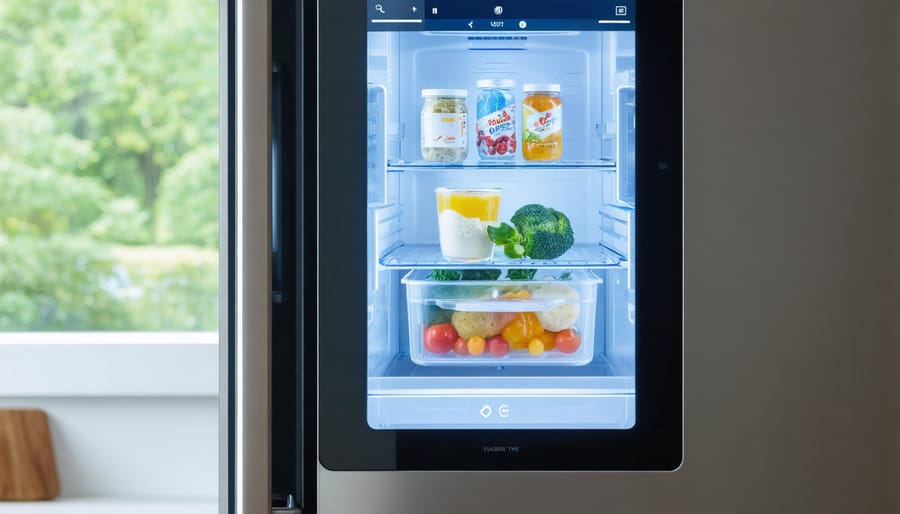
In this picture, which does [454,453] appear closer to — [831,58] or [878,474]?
[878,474]

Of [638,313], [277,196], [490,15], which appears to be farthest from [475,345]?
[490,15]

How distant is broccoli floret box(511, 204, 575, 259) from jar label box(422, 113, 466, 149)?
6.5 inches

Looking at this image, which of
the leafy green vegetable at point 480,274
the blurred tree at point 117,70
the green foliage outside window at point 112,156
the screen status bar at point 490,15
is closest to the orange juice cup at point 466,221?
the leafy green vegetable at point 480,274

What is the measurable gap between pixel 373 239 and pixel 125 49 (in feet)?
25.6

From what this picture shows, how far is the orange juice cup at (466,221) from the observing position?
4.53ft

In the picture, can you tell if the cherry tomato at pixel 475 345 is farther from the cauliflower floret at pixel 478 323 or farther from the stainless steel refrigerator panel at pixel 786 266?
the stainless steel refrigerator panel at pixel 786 266

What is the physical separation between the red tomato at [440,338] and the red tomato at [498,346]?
0.06 metres

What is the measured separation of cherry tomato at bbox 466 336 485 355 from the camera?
1401 millimetres

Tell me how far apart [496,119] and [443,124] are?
93mm

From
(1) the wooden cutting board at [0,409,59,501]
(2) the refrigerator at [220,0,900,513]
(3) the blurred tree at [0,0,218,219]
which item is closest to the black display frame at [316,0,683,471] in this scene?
(2) the refrigerator at [220,0,900,513]

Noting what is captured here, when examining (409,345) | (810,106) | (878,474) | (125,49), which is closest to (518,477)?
(409,345)

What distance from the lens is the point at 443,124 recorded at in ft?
4.48

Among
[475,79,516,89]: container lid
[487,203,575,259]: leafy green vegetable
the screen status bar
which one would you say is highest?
the screen status bar

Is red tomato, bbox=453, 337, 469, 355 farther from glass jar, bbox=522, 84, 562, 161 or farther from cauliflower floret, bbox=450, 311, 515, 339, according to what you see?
glass jar, bbox=522, 84, 562, 161
